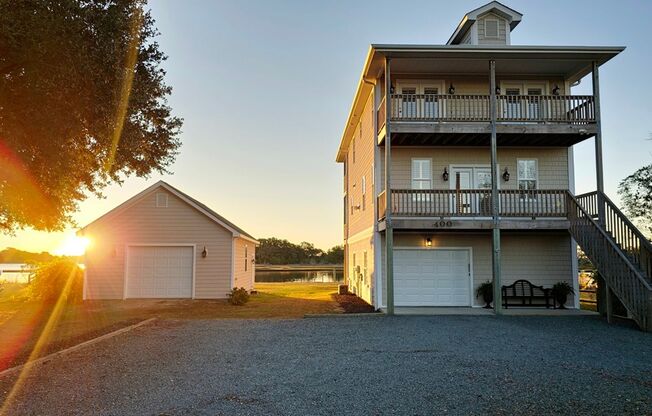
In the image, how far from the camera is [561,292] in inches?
571

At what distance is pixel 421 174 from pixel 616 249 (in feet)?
19.0

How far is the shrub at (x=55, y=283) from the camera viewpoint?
17.7m

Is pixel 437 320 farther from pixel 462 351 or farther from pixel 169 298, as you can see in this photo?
pixel 169 298

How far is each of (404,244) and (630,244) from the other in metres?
5.97

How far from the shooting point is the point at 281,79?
18.8 meters

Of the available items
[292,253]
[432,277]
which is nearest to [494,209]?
[432,277]

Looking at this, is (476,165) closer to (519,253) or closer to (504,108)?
(504,108)

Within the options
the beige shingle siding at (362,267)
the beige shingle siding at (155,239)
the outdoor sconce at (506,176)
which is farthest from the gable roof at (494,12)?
the beige shingle siding at (155,239)

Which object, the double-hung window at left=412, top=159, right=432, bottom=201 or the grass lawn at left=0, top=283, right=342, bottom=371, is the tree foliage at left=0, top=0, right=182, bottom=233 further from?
the double-hung window at left=412, top=159, right=432, bottom=201

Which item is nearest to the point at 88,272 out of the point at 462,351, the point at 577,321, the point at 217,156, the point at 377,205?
the point at 217,156

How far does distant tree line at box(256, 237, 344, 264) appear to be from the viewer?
222ft

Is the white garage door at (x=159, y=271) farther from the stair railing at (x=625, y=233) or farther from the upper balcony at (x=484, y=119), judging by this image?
the stair railing at (x=625, y=233)

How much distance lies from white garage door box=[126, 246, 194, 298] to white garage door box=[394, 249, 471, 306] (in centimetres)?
831

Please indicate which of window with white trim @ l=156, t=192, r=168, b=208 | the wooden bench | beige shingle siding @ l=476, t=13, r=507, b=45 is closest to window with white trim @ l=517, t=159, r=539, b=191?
the wooden bench
